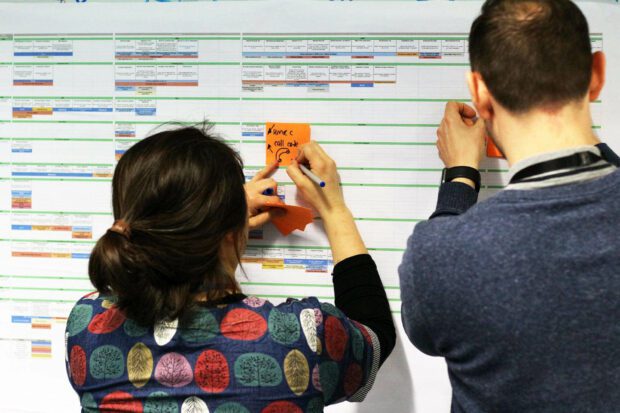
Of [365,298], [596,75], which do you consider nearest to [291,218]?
[365,298]

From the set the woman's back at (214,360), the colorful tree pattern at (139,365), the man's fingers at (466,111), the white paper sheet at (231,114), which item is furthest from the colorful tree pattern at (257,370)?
the man's fingers at (466,111)

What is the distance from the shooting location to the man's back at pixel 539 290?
0.52 metres

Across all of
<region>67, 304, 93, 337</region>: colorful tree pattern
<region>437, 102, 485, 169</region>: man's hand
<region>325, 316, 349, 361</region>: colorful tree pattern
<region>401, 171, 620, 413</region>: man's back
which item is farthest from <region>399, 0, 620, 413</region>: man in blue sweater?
<region>67, 304, 93, 337</region>: colorful tree pattern

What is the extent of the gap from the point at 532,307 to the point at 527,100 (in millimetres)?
227

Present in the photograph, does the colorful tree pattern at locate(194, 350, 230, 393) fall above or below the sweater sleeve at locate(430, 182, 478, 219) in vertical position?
below

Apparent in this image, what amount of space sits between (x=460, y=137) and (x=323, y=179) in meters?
0.24

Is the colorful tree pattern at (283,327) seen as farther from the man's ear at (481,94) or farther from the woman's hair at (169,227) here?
the man's ear at (481,94)

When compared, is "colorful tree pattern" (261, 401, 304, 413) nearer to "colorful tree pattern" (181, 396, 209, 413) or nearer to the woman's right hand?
"colorful tree pattern" (181, 396, 209, 413)

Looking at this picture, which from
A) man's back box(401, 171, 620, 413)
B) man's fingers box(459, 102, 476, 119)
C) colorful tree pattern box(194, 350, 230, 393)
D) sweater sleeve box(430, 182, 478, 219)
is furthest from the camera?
man's fingers box(459, 102, 476, 119)

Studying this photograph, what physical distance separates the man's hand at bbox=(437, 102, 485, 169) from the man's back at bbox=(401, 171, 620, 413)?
278 mm

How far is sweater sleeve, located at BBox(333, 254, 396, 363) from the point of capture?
0.79 metres

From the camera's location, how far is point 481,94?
2.02ft

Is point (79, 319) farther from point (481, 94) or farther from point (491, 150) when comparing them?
point (491, 150)

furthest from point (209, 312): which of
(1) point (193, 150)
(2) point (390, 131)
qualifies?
(2) point (390, 131)
